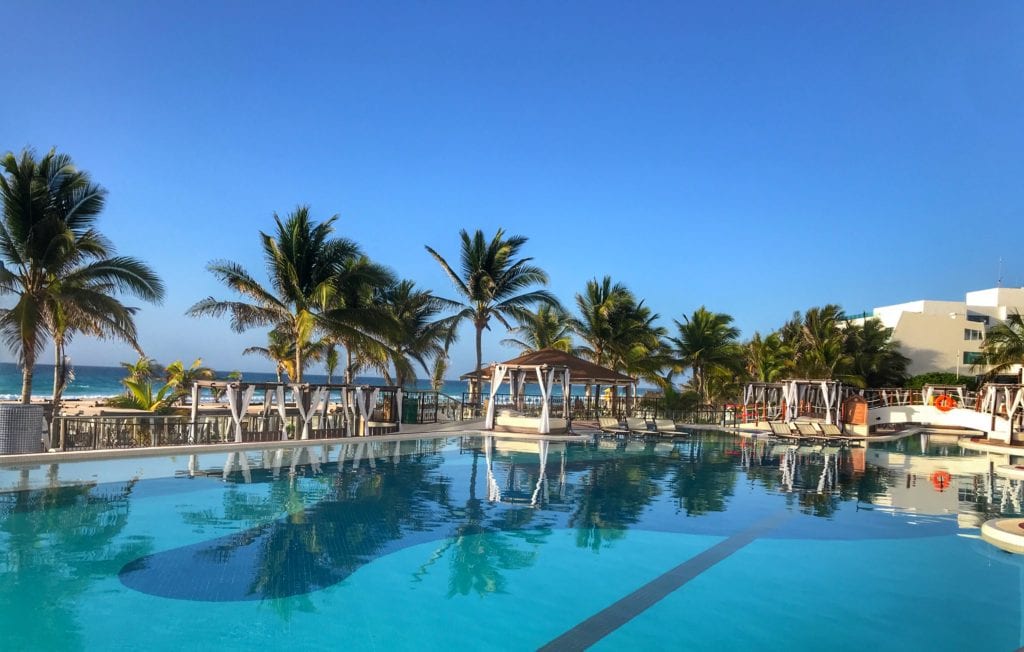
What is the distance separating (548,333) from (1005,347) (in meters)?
22.2

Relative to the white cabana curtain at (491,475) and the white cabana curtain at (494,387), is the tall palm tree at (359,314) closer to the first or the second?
the white cabana curtain at (494,387)

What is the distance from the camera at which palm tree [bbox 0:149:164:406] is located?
1453cm

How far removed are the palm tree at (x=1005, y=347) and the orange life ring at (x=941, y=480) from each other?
17901 mm

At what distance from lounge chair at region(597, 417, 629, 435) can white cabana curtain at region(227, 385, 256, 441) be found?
14079mm

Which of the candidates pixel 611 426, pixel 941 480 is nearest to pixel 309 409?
pixel 611 426

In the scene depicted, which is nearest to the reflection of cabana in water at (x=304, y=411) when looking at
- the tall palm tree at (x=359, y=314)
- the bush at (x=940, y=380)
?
the tall palm tree at (x=359, y=314)

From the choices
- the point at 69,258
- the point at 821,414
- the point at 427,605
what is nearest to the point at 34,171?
the point at 69,258

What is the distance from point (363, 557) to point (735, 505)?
7.61m

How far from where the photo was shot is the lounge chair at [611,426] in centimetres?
2603

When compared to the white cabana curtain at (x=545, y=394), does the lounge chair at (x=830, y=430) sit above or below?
below

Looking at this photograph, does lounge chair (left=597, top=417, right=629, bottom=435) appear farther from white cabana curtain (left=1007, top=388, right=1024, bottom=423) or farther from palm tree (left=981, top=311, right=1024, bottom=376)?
palm tree (left=981, top=311, right=1024, bottom=376)

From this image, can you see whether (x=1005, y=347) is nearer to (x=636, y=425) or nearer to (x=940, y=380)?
(x=940, y=380)

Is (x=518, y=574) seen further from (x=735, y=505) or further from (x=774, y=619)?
(x=735, y=505)

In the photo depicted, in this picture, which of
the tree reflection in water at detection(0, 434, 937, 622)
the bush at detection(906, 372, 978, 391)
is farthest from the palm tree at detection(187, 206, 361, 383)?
the bush at detection(906, 372, 978, 391)
